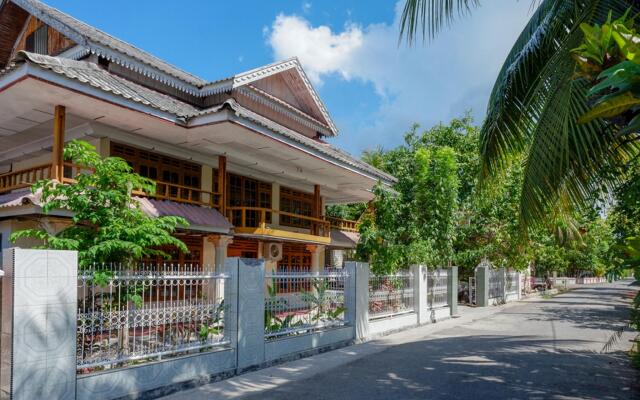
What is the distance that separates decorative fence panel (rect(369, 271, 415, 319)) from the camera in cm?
1191

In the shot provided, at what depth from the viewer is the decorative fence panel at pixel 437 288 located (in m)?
14.9

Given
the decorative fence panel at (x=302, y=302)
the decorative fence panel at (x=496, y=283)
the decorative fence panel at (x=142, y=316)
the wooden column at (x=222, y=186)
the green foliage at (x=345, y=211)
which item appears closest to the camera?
the decorative fence panel at (x=142, y=316)

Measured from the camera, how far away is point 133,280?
21.4 feet

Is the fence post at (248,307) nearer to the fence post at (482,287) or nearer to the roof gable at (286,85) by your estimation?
the roof gable at (286,85)

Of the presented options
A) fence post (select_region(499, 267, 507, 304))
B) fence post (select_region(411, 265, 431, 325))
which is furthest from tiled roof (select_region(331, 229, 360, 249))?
fence post (select_region(411, 265, 431, 325))

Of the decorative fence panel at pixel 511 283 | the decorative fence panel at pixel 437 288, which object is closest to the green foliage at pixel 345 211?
the decorative fence panel at pixel 511 283

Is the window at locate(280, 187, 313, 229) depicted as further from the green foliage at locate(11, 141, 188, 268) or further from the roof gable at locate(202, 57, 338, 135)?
the green foliage at locate(11, 141, 188, 268)

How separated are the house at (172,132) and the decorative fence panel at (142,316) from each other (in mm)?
4280

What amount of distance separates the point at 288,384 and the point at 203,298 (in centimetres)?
177

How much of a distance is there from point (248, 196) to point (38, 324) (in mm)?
12209

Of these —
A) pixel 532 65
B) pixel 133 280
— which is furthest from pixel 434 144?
pixel 133 280

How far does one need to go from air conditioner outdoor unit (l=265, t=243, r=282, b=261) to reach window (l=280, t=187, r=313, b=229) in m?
1.04

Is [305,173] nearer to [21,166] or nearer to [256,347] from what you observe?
[21,166]

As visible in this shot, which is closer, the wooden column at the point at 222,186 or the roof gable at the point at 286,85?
the wooden column at the point at 222,186
